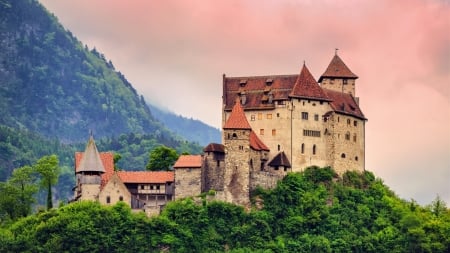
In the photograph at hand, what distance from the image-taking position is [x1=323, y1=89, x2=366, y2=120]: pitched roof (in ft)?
411

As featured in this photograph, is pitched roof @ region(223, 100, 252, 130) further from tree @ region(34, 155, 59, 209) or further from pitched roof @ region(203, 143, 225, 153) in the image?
tree @ region(34, 155, 59, 209)

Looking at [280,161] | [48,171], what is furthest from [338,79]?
[48,171]

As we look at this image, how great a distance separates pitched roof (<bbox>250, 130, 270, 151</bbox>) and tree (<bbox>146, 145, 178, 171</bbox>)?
11.0 m

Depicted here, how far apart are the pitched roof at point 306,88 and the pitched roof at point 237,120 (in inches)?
256

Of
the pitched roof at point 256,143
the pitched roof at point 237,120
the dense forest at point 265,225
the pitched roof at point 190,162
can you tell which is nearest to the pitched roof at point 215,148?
the pitched roof at point 190,162

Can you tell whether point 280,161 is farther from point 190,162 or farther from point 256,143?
point 190,162

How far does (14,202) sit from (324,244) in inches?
1211

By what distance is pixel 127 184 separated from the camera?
386 feet

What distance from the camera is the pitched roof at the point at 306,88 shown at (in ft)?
402

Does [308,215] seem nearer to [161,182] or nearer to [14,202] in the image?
[161,182]

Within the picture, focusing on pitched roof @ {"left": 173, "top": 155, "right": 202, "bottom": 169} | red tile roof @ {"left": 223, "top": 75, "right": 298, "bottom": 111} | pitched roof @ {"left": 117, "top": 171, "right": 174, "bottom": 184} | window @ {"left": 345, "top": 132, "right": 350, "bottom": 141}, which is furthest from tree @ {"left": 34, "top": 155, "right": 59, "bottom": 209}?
window @ {"left": 345, "top": 132, "right": 350, "bottom": 141}

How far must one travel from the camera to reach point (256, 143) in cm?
12012

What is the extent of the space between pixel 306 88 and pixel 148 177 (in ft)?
58.4

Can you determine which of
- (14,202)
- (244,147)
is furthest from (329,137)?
(14,202)
